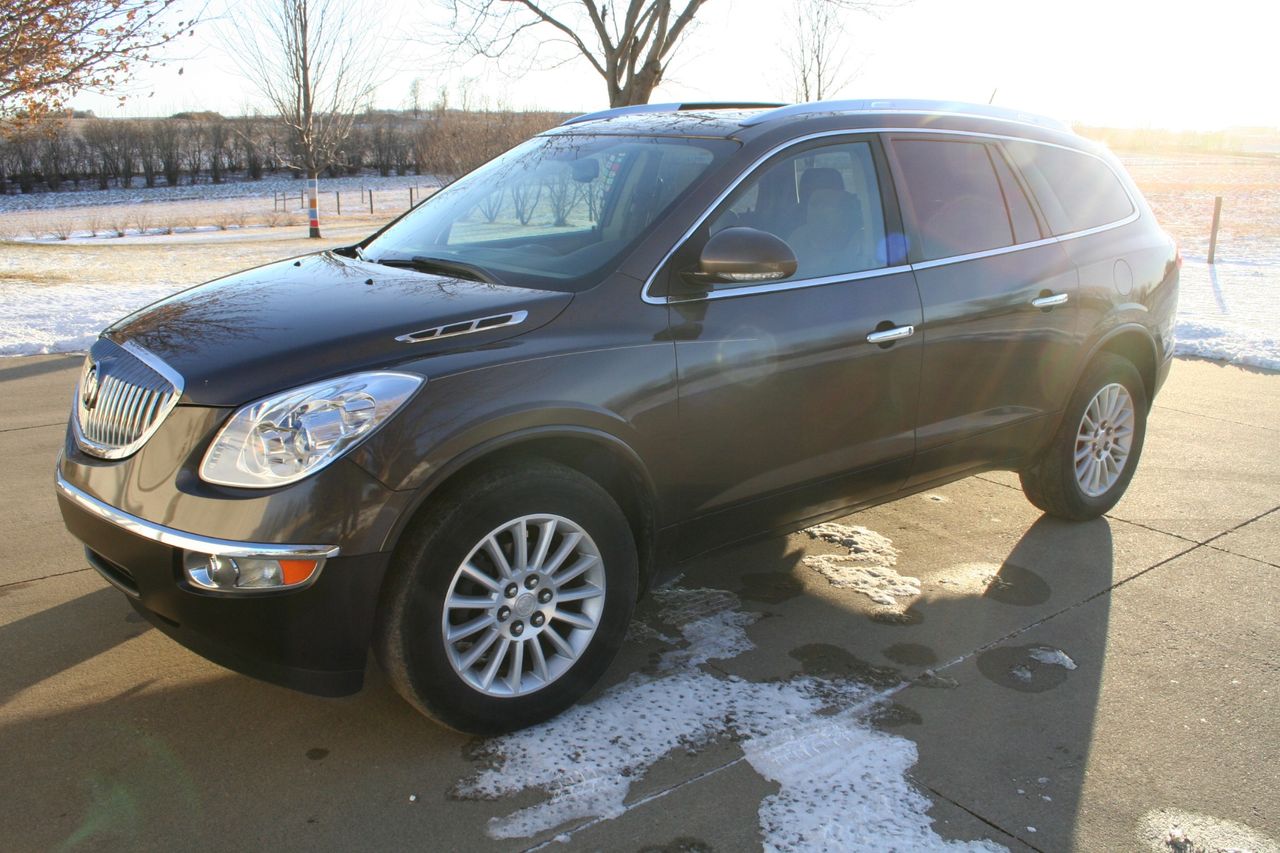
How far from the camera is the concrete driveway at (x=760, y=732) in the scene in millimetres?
2836

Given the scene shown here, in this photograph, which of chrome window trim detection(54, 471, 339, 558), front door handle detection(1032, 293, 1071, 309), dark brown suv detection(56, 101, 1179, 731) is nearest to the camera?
chrome window trim detection(54, 471, 339, 558)

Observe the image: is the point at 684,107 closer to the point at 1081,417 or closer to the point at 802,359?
the point at 802,359

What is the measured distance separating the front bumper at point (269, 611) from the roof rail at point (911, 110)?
2.20m

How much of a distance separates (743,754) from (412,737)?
99 centimetres

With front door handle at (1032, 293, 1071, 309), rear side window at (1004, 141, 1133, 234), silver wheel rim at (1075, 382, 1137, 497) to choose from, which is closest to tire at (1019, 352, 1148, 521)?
silver wheel rim at (1075, 382, 1137, 497)

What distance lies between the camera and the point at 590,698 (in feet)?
11.4

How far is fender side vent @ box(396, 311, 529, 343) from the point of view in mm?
3031

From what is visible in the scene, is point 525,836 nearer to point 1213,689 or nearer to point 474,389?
point 474,389

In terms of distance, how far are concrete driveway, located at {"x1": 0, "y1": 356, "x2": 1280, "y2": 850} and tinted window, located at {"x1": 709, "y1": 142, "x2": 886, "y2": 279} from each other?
1355mm

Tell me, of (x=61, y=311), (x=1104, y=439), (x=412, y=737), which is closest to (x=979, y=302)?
(x=1104, y=439)

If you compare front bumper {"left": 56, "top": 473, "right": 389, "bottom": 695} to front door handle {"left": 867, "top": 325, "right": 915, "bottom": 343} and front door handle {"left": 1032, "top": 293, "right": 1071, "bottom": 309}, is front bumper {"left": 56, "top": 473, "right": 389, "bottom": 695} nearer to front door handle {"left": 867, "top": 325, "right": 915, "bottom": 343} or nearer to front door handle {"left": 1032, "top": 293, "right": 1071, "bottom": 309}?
front door handle {"left": 867, "top": 325, "right": 915, "bottom": 343}

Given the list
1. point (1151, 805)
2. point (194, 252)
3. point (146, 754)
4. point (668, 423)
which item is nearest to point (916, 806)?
point (1151, 805)

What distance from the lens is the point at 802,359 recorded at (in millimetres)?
3705

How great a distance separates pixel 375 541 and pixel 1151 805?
2.25m
